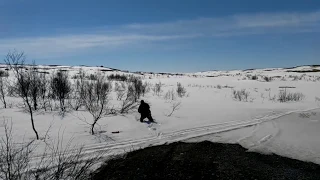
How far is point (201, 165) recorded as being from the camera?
22.0ft

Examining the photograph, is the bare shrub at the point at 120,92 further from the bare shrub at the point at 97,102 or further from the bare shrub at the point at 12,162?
the bare shrub at the point at 12,162

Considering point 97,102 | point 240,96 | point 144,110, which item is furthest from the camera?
point 240,96

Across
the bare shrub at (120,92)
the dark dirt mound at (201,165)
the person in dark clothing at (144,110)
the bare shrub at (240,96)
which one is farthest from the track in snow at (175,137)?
the bare shrub at (240,96)

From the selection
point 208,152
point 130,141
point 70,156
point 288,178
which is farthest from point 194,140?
point 70,156

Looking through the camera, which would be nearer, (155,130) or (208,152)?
(208,152)

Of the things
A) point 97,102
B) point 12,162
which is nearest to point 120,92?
point 97,102

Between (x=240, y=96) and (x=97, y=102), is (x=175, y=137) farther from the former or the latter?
(x=240, y=96)

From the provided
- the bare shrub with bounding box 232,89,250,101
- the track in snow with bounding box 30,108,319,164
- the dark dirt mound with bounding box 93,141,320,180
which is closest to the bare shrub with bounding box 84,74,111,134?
the track in snow with bounding box 30,108,319,164

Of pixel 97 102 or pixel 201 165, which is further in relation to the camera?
pixel 97 102

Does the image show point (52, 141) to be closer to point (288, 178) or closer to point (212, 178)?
point (212, 178)

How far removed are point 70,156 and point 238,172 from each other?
4.24 meters

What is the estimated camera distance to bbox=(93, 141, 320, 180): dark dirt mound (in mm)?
6098

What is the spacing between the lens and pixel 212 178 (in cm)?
591

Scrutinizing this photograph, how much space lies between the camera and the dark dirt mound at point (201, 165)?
20.0ft
